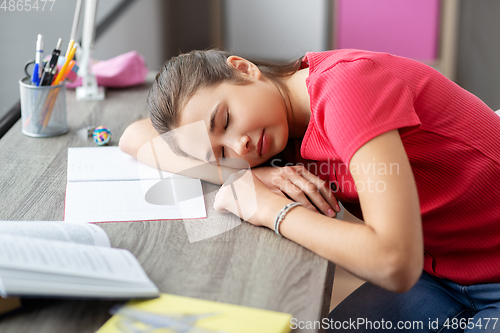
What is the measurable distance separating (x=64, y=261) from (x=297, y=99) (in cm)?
56

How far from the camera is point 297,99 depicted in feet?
3.12

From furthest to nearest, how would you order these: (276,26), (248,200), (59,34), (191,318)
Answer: (276,26), (59,34), (248,200), (191,318)

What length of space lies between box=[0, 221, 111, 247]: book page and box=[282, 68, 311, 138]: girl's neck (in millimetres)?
448

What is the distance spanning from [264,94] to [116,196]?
0.34 m

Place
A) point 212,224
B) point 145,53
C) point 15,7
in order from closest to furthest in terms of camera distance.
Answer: point 212,224 < point 15,7 < point 145,53

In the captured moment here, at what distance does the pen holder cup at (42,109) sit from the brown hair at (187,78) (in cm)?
30

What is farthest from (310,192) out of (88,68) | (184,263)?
(88,68)

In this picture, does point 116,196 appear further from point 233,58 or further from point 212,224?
point 233,58

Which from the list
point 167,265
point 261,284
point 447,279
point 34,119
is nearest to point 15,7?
point 34,119


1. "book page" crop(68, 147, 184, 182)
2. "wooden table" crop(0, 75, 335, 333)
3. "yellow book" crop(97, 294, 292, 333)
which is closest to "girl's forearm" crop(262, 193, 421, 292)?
"wooden table" crop(0, 75, 335, 333)

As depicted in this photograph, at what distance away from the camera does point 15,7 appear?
1704 mm

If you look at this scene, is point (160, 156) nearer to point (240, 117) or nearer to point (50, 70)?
point (240, 117)

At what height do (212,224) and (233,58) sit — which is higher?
(233,58)

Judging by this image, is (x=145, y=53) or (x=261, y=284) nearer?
(x=261, y=284)
